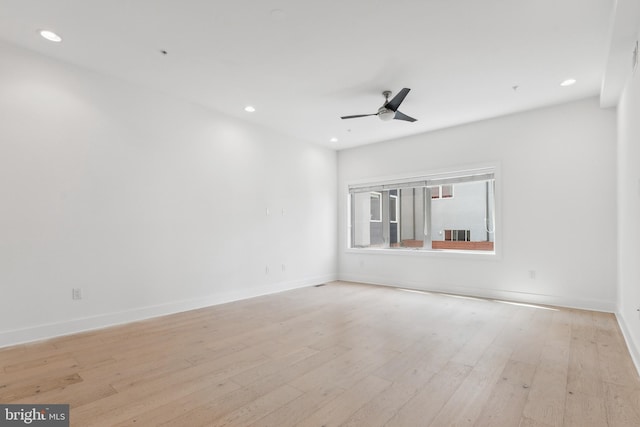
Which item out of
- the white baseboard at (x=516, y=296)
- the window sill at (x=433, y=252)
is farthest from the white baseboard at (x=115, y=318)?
the white baseboard at (x=516, y=296)

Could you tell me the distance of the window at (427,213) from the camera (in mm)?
5266

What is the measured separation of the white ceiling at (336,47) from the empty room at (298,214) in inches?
1.0

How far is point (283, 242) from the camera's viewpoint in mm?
5637

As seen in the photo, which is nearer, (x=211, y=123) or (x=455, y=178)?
(x=211, y=123)

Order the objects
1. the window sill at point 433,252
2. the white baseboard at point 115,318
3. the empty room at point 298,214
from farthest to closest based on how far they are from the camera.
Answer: the window sill at point 433,252 < the white baseboard at point 115,318 < the empty room at point 298,214

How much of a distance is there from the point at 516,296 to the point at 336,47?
420cm

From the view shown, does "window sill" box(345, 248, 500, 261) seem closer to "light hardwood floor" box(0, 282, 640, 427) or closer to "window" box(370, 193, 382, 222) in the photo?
"window" box(370, 193, 382, 222)

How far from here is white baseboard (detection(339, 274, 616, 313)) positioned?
407 centimetres

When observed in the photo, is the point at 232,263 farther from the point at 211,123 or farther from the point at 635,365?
the point at 635,365

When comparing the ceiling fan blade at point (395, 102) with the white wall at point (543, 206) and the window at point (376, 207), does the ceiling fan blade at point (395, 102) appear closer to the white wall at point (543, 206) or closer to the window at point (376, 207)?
the white wall at point (543, 206)

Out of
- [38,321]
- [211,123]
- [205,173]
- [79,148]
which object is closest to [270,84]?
[211,123]

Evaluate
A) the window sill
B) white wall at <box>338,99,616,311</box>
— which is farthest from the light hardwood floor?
the window sill

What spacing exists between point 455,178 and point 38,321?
5749 millimetres

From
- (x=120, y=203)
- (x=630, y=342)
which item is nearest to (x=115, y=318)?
(x=120, y=203)
